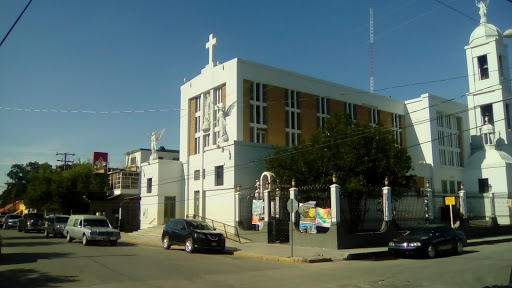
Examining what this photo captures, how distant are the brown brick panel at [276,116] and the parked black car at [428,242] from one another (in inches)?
815

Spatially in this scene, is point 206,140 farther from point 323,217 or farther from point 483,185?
point 483,185

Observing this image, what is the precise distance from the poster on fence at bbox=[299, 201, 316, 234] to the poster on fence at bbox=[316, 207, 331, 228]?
0.97ft

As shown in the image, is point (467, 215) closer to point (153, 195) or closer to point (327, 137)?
point (327, 137)

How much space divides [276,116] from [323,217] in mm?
18408

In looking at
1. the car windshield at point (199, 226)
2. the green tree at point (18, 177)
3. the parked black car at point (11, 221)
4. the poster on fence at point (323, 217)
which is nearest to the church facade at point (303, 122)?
the car windshield at point (199, 226)

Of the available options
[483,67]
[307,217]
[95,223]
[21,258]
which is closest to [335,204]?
[307,217]

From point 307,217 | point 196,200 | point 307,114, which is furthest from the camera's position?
point 307,114

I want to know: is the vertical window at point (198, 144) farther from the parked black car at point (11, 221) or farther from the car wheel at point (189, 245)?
the parked black car at point (11, 221)

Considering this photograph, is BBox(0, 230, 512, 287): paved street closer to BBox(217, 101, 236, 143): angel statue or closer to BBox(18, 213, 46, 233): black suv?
BBox(217, 101, 236, 143): angel statue

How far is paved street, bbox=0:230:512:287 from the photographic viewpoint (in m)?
11.2

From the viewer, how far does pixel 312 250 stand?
20375 millimetres

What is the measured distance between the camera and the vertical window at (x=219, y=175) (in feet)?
112

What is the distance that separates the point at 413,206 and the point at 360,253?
9172mm

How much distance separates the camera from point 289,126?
131 feet
